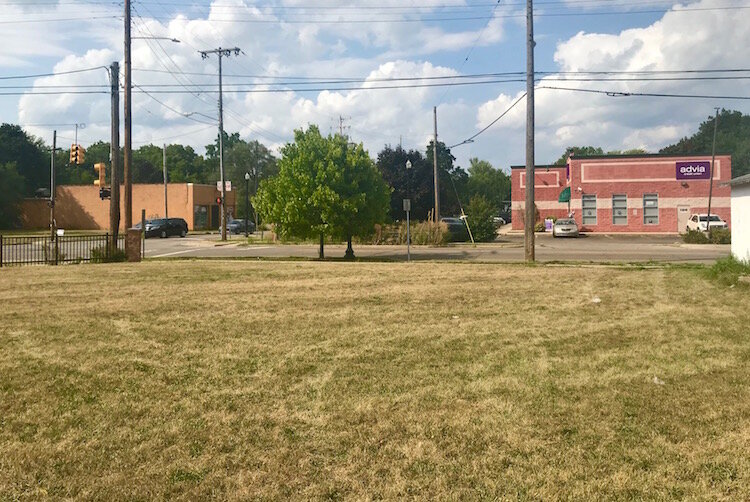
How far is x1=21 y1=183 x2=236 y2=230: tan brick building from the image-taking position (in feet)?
212

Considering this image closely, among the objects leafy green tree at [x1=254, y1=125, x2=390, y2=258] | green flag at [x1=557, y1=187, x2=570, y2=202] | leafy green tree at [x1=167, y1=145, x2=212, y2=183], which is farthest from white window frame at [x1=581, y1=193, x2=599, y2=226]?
leafy green tree at [x1=167, y1=145, x2=212, y2=183]

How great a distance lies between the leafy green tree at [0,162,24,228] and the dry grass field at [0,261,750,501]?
59.7 metres

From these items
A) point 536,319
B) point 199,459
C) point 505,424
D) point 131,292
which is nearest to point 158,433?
point 199,459

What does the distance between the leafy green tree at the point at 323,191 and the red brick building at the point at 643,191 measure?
29.1 meters

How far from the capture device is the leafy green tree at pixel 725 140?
99106 mm

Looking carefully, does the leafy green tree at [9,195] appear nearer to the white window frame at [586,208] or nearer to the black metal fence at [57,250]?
the black metal fence at [57,250]

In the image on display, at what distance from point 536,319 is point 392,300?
11.1 ft

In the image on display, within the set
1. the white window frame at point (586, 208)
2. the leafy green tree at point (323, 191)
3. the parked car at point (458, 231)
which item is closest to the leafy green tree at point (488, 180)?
the white window frame at point (586, 208)

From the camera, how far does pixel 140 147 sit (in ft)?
451

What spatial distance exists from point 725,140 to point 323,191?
356 ft

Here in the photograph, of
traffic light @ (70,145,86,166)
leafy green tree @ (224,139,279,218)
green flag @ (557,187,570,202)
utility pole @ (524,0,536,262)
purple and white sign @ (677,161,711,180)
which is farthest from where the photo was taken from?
leafy green tree @ (224,139,279,218)

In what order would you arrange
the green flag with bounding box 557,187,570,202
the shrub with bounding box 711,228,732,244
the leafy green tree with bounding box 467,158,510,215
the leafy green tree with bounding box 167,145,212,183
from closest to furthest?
1. the shrub with bounding box 711,228,732,244
2. the green flag with bounding box 557,187,570,202
3. the leafy green tree with bounding box 167,145,212,183
4. the leafy green tree with bounding box 467,158,510,215

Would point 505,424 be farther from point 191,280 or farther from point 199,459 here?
point 191,280

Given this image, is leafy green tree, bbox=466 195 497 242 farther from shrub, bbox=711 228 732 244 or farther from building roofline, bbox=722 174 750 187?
building roofline, bbox=722 174 750 187
